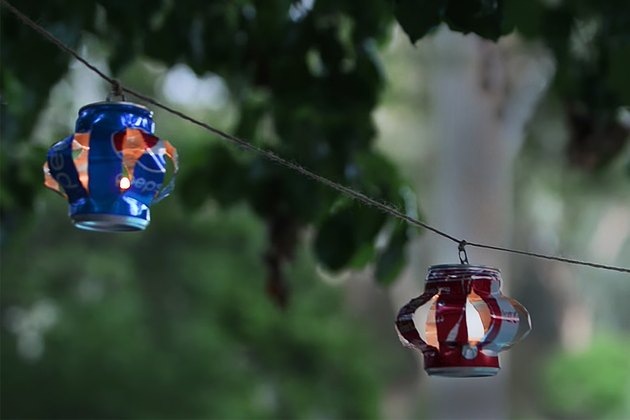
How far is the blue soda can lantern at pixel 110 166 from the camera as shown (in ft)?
3.28

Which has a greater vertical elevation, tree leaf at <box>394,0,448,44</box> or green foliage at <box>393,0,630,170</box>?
green foliage at <box>393,0,630,170</box>

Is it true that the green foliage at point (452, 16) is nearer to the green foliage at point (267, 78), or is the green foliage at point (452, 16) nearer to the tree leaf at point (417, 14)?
the tree leaf at point (417, 14)

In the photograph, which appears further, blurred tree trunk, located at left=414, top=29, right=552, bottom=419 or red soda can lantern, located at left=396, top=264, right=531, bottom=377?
blurred tree trunk, located at left=414, top=29, right=552, bottom=419

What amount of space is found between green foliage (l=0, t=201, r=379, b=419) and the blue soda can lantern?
441 cm

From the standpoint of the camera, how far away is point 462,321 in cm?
102

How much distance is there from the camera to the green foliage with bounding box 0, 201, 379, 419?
5.39 metres

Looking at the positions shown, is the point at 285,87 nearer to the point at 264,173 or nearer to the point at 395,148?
the point at 264,173

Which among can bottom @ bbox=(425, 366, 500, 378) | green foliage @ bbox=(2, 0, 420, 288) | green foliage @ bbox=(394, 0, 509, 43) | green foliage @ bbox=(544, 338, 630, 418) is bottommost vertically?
can bottom @ bbox=(425, 366, 500, 378)

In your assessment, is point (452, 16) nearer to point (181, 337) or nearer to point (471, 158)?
point (471, 158)

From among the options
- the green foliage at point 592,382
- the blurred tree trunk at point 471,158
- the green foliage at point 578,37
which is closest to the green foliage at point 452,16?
the green foliage at point 578,37

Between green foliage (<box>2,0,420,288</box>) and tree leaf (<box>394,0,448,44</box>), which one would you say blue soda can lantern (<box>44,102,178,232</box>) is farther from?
green foliage (<box>2,0,420,288</box>)

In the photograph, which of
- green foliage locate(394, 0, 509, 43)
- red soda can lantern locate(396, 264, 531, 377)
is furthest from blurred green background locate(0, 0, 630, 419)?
red soda can lantern locate(396, 264, 531, 377)

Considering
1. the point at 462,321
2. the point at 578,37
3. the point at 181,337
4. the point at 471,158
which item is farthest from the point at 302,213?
the point at 181,337

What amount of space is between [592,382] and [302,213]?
26.5 feet
